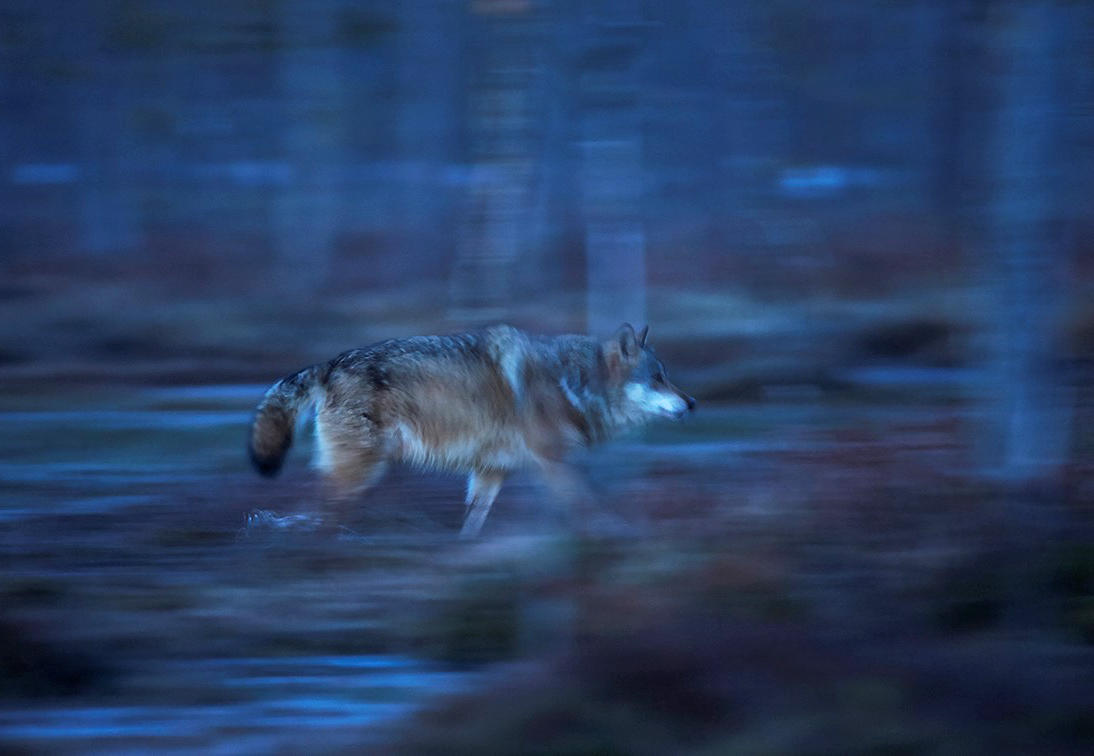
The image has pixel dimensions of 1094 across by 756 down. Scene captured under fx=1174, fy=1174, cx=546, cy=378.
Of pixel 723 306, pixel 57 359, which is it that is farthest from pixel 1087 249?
pixel 57 359

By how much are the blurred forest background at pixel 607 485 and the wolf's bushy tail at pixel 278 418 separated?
411 mm

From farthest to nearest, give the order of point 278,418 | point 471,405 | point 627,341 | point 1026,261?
point 627,341 < point 471,405 < point 278,418 < point 1026,261

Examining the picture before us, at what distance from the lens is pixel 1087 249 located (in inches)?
942

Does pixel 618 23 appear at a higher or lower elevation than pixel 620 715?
higher

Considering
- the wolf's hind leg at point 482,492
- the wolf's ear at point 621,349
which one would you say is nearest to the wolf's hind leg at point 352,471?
the wolf's hind leg at point 482,492

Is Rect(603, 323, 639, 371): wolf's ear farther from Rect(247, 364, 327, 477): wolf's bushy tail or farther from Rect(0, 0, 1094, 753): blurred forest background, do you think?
Rect(247, 364, 327, 477): wolf's bushy tail

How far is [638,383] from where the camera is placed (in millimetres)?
9219

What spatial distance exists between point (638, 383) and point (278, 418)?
282 cm

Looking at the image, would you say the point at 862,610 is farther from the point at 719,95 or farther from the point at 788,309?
the point at 719,95

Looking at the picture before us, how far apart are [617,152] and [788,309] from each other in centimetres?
1047

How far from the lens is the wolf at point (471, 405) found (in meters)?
8.09

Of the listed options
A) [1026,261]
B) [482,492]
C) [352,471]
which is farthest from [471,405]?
[1026,261]

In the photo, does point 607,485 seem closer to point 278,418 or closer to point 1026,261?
point 278,418

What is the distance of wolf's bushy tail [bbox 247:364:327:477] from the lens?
7.99 metres
